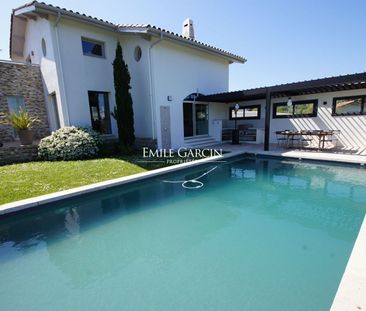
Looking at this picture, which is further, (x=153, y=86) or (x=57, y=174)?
(x=153, y=86)

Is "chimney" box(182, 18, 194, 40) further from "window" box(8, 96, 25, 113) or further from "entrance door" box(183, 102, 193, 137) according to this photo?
"window" box(8, 96, 25, 113)

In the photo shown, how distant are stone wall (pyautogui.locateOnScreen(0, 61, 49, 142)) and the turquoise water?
9124mm

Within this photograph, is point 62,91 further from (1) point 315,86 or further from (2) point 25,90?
(1) point 315,86

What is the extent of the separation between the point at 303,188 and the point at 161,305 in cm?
597

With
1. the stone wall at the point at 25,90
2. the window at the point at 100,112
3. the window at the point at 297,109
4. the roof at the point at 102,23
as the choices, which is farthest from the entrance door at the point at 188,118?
the stone wall at the point at 25,90

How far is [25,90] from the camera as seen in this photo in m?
11.9

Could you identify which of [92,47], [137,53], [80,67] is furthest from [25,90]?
→ [137,53]

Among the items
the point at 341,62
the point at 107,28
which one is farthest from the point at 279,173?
the point at 341,62

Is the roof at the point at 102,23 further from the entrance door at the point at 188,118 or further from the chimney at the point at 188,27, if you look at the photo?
the entrance door at the point at 188,118

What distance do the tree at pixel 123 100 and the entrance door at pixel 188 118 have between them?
3.82 meters

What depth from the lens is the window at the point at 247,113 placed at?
1555cm

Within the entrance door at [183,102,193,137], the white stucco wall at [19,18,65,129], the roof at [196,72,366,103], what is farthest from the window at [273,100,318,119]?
the white stucco wall at [19,18,65,129]

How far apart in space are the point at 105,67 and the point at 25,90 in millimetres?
4735

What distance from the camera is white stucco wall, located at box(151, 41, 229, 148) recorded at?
37.7 feet
